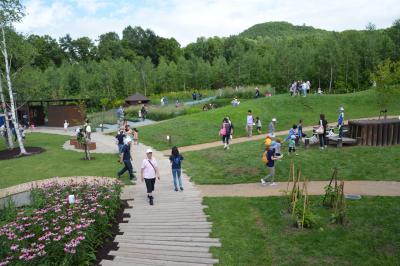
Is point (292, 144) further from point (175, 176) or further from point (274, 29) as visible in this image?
point (274, 29)

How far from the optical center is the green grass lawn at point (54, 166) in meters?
17.1

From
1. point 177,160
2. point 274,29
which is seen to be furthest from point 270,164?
point 274,29

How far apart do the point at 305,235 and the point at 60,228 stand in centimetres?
608

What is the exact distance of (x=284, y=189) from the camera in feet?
44.3

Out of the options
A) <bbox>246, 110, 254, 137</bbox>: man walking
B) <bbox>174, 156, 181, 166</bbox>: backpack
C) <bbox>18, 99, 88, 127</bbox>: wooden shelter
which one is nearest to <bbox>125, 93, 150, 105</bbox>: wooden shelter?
<bbox>18, 99, 88, 127</bbox>: wooden shelter

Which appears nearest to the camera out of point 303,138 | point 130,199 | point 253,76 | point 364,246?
point 364,246

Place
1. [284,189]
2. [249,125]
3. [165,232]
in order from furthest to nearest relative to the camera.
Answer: [249,125], [284,189], [165,232]

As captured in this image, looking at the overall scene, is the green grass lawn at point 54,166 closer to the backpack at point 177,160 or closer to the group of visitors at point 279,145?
the backpack at point 177,160

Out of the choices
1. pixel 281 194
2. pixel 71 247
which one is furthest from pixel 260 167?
pixel 71 247

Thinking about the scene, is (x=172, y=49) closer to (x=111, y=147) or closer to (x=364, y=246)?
(x=111, y=147)

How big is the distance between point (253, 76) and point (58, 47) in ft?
168

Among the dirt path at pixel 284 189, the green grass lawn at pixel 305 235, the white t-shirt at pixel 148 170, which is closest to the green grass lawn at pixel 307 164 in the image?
the dirt path at pixel 284 189

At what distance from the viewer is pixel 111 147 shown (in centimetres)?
2430

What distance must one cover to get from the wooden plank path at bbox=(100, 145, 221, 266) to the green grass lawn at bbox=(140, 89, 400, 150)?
34.3 feet
